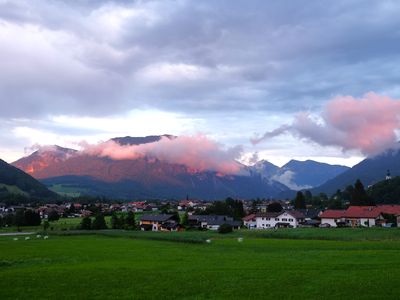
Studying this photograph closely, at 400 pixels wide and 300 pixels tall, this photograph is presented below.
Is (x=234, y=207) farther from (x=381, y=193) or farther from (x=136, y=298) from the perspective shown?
(x=136, y=298)

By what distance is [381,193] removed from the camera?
618ft

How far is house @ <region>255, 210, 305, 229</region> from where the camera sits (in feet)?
440

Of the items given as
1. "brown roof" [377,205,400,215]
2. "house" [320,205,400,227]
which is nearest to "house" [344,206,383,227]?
"house" [320,205,400,227]

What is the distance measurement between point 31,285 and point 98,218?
302ft

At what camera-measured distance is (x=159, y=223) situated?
445 ft

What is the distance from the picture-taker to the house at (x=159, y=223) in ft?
423

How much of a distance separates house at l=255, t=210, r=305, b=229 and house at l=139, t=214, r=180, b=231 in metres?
25.4

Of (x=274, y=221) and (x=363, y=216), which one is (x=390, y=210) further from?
(x=274, y=221)

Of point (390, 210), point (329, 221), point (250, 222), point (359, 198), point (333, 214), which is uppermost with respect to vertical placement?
point (359, 198)

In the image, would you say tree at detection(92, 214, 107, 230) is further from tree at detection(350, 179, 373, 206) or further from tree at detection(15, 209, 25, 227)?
tree at detection(350, 179, 373, 206)

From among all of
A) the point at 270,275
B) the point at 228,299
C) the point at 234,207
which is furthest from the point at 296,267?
the point at 234,207

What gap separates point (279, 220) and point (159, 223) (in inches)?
1398

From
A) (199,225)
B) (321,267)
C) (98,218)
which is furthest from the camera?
(199,225)

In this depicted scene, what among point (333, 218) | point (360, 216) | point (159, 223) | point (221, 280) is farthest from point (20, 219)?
point (221, 280)
